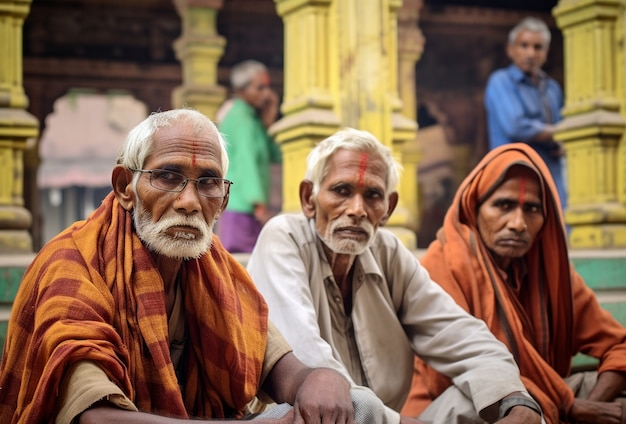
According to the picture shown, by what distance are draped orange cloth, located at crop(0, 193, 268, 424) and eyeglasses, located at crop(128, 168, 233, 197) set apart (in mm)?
154

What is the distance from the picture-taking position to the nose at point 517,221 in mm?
4465

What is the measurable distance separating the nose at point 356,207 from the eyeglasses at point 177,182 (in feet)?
2.86

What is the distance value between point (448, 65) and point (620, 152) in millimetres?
6353

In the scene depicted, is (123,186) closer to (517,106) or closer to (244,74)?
(244,74)

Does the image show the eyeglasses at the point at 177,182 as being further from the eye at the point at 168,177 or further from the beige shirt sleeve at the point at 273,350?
the beige shirt sleeve at the point at 273,350

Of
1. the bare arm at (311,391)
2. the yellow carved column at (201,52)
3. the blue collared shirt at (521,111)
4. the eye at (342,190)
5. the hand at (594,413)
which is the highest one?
the yellow carved column at (201,52)

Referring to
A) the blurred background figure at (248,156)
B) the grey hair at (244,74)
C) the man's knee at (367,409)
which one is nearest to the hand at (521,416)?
the man's knee at (367,409)

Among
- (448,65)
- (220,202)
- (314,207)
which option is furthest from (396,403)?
(448,65)

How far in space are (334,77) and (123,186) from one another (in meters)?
3.45

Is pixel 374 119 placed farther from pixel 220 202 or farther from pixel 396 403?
pixel 220 202

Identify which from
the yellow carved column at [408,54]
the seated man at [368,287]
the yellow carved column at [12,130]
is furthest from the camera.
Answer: the yellow carved column at [408,54]

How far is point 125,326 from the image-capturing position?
2.92m

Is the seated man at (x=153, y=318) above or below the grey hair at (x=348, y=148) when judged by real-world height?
below

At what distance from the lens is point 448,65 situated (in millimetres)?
13188
